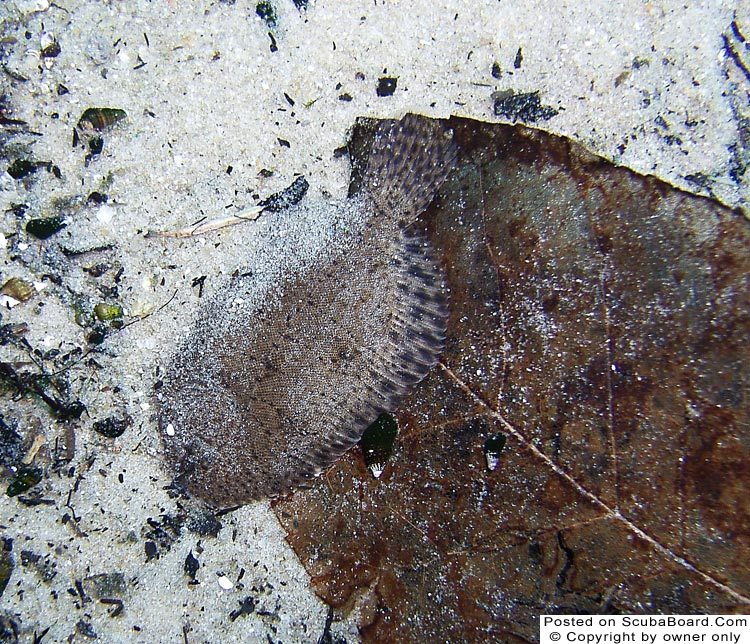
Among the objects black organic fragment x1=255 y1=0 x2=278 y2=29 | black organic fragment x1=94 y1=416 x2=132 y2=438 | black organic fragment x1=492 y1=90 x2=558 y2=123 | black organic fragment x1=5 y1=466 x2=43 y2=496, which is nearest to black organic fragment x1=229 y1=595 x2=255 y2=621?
black organic fragment x1=94 y1=416 x2=132 y2=438

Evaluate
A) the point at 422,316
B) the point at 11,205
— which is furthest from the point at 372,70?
the point at 11,205

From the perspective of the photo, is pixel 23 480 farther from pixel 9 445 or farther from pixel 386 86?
pixel 386 86

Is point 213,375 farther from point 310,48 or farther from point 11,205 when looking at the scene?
point 310,48

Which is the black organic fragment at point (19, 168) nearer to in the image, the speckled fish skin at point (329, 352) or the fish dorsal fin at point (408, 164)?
the speckled fish skin at point (329, 352)

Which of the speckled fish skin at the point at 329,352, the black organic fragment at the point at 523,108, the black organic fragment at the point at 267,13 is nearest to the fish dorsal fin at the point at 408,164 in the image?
the speckled fish skin at the point at 329,352

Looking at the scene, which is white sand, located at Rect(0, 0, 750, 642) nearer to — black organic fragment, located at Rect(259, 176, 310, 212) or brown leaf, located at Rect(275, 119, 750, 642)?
black organic fragment, located at Rect(259, 176, 310, 212)

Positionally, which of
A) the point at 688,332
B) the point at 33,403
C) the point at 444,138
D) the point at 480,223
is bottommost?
the point at 33,403
